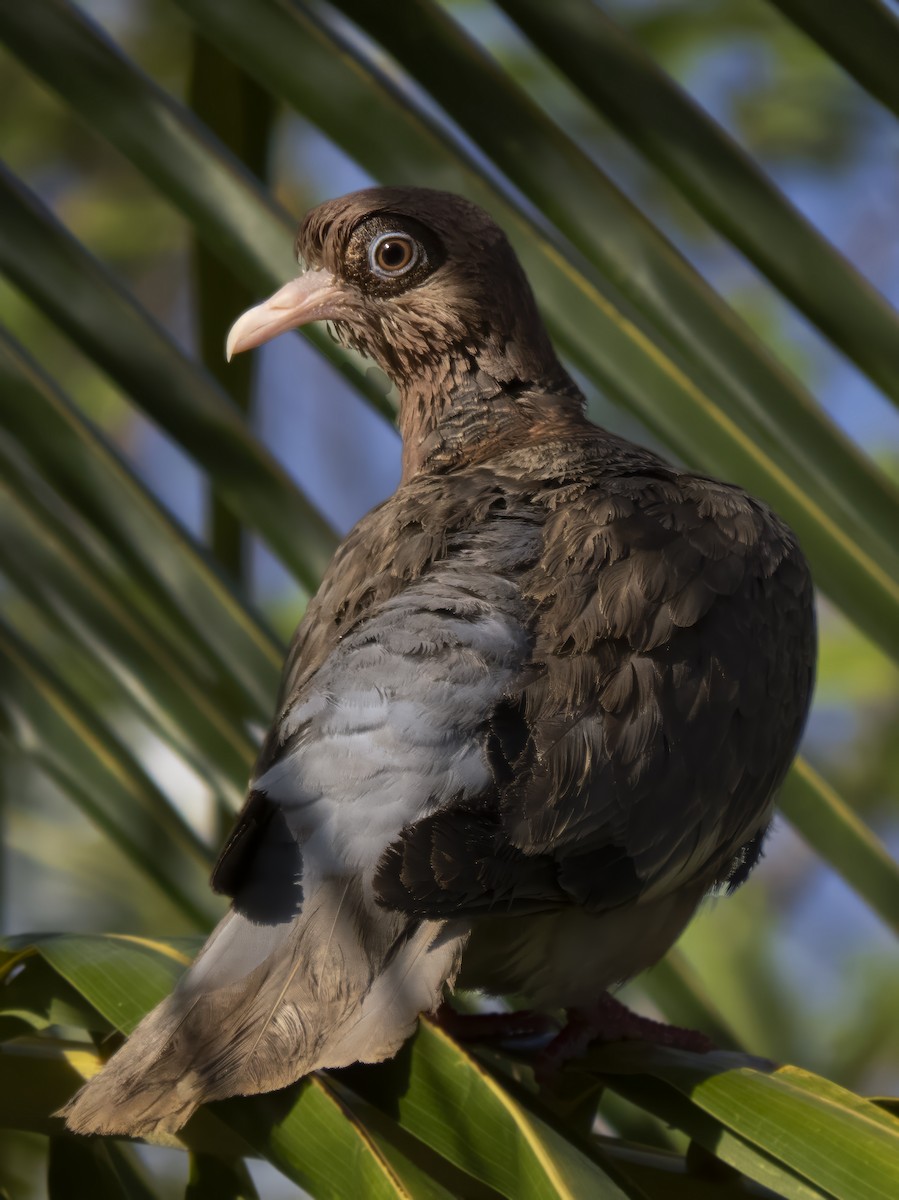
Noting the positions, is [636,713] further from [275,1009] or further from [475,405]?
[475,405]

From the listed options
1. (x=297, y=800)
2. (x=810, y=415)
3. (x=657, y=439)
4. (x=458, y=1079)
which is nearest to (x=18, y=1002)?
(x=297, y=800)

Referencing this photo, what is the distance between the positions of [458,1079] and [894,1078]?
470 centimetres

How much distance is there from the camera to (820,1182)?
4.39ft

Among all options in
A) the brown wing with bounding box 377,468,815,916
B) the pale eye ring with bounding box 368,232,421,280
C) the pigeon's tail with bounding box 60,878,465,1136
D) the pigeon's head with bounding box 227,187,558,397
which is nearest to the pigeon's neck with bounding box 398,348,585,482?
the pigeon's head with bounding box 227,187,558,397

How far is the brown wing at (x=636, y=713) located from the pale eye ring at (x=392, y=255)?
77cm

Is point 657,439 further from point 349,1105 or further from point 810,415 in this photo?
point 349,1105

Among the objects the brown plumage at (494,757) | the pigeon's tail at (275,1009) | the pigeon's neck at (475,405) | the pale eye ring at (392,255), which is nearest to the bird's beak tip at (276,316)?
the brown plumage at (494,757)

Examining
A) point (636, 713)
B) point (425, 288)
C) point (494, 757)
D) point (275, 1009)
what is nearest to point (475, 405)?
point (425, 288)

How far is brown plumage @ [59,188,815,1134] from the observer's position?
1.56 metres

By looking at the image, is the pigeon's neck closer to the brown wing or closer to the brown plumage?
the brown plumage

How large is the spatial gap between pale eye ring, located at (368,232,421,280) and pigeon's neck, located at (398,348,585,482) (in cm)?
19

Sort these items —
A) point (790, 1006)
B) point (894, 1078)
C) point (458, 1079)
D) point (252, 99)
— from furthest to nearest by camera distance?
point (894, 1078) → point (790, 1006) → point (252, 99) → point (458, 1079)

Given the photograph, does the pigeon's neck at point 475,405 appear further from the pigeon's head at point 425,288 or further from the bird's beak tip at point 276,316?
the bird's beak tip at point 276,316

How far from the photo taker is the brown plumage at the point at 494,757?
156 centimetres
